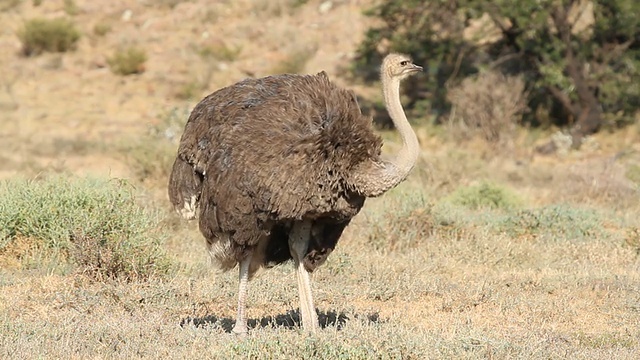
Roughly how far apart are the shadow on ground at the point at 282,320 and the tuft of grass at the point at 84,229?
1029 mm

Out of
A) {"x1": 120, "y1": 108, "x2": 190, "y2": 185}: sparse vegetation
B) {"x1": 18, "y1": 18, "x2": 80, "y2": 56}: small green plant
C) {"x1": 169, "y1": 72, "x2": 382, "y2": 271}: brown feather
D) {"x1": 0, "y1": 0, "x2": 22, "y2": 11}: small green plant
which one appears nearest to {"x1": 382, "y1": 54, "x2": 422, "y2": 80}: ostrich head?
{"x1": 169, "y1": 72, "x2": 382, "y2": 271}: brown feather

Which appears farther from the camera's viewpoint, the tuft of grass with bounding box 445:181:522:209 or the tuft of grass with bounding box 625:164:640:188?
the tuft of grass with bounding box 625:164:640:188

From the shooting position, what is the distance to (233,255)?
5.95 m

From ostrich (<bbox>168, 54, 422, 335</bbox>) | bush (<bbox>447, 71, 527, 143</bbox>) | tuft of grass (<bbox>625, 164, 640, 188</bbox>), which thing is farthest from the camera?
bush (<bbox>447, 71, 527, 143</bbox>)

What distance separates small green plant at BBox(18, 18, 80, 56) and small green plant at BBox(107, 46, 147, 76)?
201 centimetres

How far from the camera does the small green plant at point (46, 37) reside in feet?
84.3

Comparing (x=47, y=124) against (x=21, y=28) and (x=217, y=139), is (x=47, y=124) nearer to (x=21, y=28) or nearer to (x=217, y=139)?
(x=21, y=28)

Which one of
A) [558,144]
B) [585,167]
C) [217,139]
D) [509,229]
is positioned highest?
[217,139]

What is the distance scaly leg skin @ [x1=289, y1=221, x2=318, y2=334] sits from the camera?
6.13 meters

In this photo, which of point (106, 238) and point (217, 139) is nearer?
point (217, 139)

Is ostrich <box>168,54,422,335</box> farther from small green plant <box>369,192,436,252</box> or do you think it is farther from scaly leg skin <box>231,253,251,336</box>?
small green plant <box>369,192,436,252</box>

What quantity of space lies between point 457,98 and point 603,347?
492 inches

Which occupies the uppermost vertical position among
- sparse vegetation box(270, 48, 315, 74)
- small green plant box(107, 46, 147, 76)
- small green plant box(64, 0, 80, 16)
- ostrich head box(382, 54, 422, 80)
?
ostrich head box(382, 54, 422, 80)

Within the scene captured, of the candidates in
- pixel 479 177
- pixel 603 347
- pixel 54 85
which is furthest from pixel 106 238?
pixel 54 85
